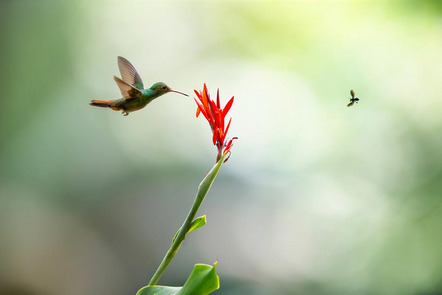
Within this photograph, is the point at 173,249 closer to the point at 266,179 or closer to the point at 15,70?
the point at 266,179

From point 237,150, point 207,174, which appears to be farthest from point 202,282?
point 237,150

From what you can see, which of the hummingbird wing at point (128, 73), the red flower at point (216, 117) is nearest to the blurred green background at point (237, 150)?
the hummingbird wing at point (128, 73)

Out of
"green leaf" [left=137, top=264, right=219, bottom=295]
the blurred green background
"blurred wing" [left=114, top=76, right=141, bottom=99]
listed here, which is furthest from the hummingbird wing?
the blurred green background

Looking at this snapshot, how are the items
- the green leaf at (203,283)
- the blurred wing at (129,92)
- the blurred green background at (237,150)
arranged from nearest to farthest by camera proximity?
1. the green leaf at (203,283)
2. the blurred wing at (129,92)
3. the blurred green background at (237,150)

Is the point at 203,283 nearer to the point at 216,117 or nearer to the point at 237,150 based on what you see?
the point at 216,117

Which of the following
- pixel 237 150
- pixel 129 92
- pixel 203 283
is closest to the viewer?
pixel 203 283

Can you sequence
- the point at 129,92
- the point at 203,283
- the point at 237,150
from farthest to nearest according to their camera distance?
the point at 237,150 < the point at 129,92 < the point at 203,283

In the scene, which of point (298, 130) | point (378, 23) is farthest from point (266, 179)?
point (378, 23)

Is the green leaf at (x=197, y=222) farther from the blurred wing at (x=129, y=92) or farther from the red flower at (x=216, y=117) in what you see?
the blurred wing at (x=129, y=92)
